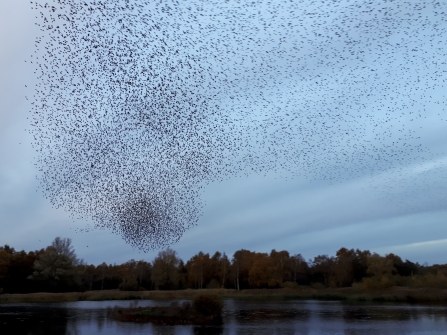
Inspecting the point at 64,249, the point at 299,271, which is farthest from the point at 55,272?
the point at 299,271

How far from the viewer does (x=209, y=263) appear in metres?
108

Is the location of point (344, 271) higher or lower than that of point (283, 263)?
lower

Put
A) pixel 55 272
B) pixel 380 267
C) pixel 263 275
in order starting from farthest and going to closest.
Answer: pixel 263 275 < pixel 380 267 < pixel 55 272

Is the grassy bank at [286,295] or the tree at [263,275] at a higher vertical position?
the tree at [263,275]

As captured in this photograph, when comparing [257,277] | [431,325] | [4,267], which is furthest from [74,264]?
[431,325]

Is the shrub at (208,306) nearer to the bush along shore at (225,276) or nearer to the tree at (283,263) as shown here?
the bush along shore at (225,276)

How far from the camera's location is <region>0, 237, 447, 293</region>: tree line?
257ft

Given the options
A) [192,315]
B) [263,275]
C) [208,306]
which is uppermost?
[263,275]

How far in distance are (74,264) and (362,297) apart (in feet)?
180

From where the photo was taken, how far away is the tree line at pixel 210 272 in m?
78.3

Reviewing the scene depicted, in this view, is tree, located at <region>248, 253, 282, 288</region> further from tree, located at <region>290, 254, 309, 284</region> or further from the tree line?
tree, located at <region>290, 254, 309, 284</region>

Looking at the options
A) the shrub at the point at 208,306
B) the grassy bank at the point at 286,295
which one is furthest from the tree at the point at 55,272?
the shrub at the point at 208,306

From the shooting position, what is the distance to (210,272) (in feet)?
346

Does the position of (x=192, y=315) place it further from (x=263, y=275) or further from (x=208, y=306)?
(x=263, y=275)
